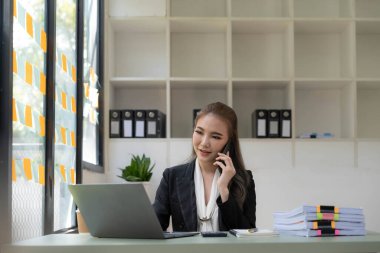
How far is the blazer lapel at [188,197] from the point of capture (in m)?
2.62

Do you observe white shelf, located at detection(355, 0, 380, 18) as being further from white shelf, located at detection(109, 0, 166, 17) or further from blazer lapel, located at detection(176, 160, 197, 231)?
blazer lapel, located at detection(176, 160, 197, 231)

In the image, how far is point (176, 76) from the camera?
5.35 m

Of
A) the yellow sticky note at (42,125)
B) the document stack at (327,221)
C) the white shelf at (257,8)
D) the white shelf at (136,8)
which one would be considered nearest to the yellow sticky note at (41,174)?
the yellow sticky note at (42,125)

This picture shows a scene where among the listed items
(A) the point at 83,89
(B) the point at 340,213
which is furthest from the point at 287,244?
(A) the point at 83,89

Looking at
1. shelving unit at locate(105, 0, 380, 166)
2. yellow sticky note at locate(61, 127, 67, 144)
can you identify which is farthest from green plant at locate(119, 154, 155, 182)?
yellow sticky note at locate(61, 127, 67, 144)

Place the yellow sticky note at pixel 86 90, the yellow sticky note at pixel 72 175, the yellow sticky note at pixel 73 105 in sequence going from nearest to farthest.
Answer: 1. the yellow sticky note at pixel 72 175
2. the yellow sticky note at pixel 73 105
3. the yellow sticky note at pixel 86 90

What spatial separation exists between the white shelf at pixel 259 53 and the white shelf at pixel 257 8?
15 cm

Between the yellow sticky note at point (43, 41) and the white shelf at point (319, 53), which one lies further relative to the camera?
the white shelf at point (319, 53)

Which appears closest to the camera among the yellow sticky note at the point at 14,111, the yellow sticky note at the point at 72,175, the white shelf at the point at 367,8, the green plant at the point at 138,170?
the yellow sticky note at the point at 14,111

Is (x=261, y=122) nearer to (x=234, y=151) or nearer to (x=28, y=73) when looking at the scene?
(x=234, y=151)

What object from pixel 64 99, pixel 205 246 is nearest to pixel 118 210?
pixel 205 246

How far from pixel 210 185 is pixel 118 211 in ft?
2.77

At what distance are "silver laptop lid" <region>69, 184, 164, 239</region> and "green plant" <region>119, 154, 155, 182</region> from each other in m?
2.62

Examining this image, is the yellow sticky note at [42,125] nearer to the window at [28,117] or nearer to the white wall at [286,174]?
the window at [28,117]
